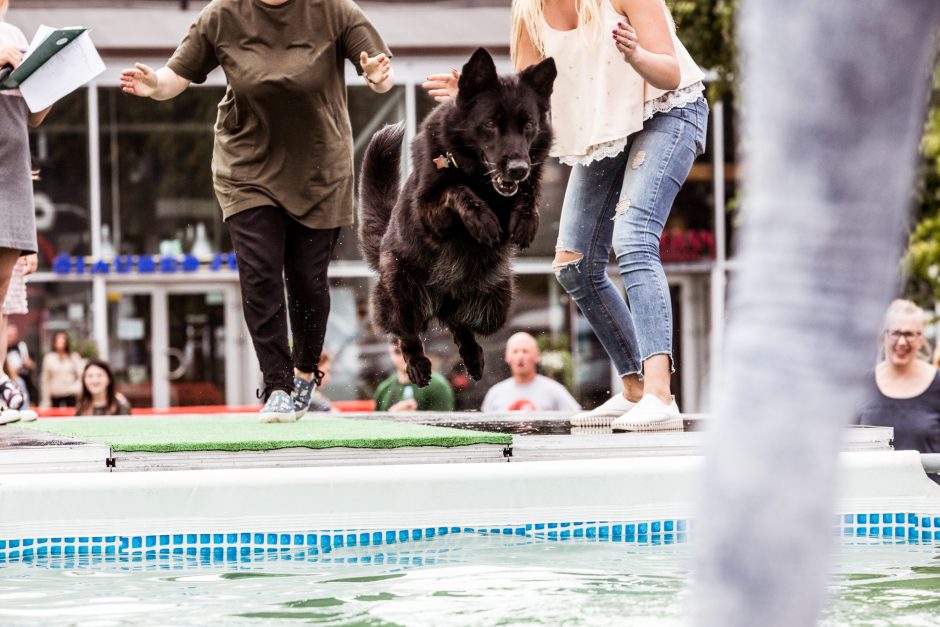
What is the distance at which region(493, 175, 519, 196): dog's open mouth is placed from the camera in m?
3.74

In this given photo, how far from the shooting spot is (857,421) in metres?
5.85

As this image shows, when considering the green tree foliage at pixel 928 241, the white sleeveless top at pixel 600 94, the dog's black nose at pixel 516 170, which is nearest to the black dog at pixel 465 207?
the dog's black nose at pixel 516 170

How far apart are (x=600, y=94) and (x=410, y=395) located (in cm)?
438

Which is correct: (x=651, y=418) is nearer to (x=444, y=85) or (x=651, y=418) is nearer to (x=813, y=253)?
(x=444, y=85)

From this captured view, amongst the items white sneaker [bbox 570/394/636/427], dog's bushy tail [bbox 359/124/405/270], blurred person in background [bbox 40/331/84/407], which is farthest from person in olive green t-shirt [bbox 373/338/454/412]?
blurred person in background [bbox 40/331/84/407]

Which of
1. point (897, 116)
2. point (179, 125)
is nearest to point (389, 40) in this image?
point (179, 125)

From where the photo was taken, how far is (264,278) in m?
4.59

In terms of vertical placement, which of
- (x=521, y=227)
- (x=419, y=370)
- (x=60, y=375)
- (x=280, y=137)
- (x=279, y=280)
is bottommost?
(x=60, y=375)

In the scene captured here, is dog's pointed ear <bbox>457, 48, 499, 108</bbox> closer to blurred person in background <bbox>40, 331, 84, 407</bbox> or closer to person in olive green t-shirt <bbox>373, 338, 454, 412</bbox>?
person in olive green t-shirt <bbox>373, 338, 454, 412</bbox>

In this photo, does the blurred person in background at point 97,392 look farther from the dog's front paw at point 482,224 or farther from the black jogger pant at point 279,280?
the dog's front paw at point 482,224

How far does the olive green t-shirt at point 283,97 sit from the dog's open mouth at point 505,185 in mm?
789

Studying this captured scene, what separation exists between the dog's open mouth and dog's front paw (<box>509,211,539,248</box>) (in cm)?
11

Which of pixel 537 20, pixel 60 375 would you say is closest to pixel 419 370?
pixel 537 20

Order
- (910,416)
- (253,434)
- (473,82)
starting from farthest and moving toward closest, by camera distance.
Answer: (910,416), (253,434), (473,82)
